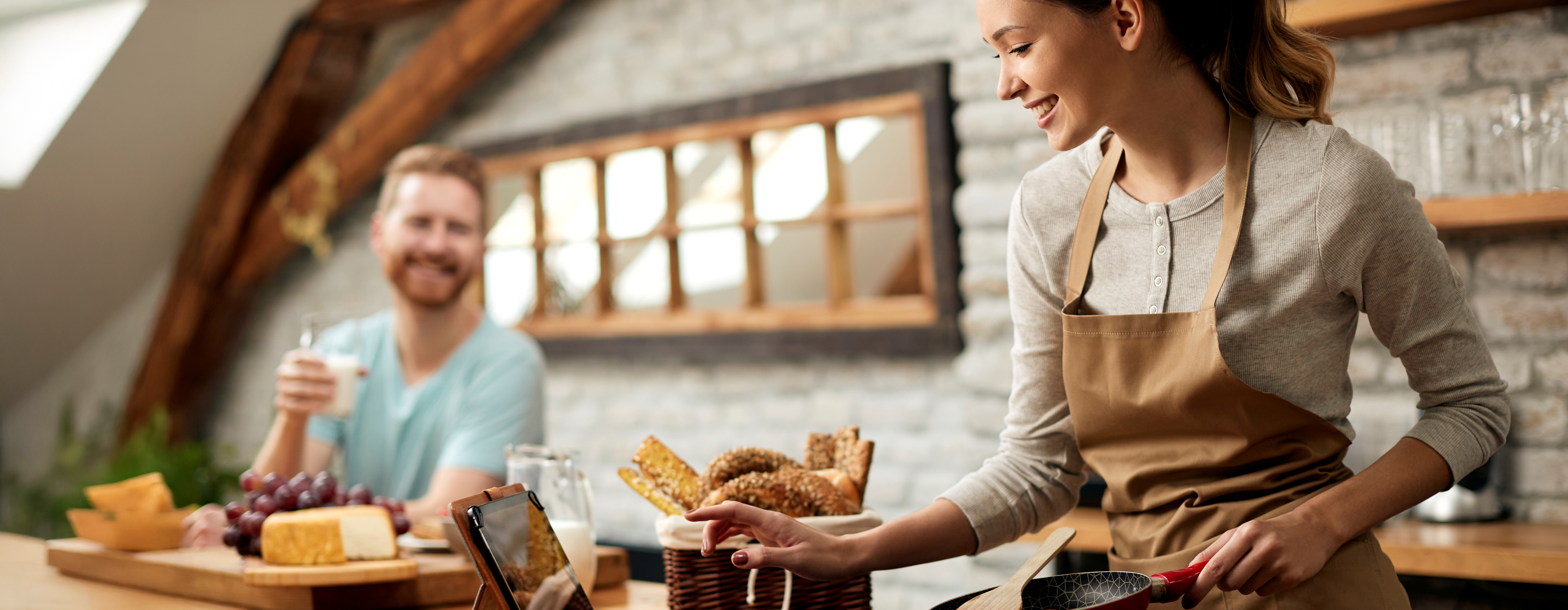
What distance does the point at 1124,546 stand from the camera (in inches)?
50.9

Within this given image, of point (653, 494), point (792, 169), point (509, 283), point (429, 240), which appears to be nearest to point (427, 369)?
point (429, 240)

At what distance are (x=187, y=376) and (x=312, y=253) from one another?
875mm

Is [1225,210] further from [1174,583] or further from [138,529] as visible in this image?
[138,529]

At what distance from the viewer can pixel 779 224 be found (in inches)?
151

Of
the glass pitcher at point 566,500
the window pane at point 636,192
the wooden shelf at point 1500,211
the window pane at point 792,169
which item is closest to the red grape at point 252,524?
the glass pitcher at point 566,500

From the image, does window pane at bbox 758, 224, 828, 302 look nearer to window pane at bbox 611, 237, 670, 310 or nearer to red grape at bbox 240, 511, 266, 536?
window pane at bbox 611, 237, 670, 310

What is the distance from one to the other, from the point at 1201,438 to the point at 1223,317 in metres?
0.13

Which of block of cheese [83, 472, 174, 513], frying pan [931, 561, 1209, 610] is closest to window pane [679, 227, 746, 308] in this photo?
block of cheese [83, 472, 174, 513]

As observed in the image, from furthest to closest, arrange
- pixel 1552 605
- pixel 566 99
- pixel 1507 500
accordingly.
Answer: pixel 566 99, pixel 1507 500, pixel 1552 605

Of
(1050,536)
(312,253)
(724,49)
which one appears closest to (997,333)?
(724,49)

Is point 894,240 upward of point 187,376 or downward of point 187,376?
upward

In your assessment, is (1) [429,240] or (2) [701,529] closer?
(2) [701,529]

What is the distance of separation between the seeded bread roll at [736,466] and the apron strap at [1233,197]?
0.48m

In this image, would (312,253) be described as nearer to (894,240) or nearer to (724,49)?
(724,49)
